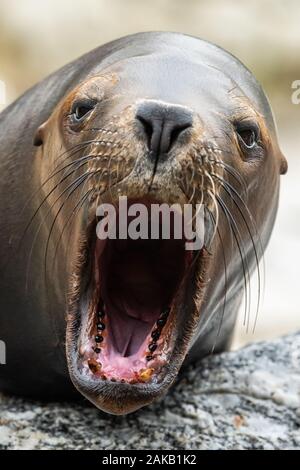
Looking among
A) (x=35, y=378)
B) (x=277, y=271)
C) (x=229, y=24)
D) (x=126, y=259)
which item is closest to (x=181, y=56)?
(x=126, y=259)

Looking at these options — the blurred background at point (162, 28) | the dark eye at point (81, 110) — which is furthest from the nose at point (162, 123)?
the blurred background at point (162, 28)

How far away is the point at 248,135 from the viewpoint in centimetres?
570

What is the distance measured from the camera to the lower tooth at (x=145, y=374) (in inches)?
198

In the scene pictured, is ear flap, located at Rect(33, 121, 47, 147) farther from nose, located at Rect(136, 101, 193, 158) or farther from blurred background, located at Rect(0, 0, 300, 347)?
blurred background, located at Rect(0, 0, 300, 347)

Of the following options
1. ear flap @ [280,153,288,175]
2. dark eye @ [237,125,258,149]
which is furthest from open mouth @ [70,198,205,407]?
ear flap @ [280,153,288,175]

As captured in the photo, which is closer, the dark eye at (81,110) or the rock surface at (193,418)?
the dark eye at (81,110)

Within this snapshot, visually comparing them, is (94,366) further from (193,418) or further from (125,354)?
(193,418)

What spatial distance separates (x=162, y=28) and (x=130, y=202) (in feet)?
64.6

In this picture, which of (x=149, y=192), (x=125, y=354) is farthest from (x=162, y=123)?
(x=125, y=354)

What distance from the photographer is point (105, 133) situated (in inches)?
200

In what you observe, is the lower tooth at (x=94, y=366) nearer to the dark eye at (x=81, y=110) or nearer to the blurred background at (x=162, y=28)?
the dark eye at (x=81, y=110)

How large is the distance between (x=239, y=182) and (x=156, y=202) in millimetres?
807

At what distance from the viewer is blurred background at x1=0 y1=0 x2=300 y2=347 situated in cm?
2253

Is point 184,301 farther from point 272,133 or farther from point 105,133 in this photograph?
point 272,133
